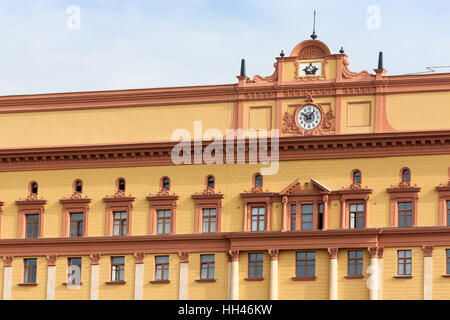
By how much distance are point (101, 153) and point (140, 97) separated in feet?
12.5

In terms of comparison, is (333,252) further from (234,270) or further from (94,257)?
(94,257)

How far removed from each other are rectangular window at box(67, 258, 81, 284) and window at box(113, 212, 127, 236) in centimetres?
264

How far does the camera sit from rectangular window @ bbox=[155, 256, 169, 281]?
142 metres

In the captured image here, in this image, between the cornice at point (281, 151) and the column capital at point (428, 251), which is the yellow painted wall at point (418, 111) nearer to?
the cornice at point (281, 151)

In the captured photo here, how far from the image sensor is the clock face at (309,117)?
463 ft

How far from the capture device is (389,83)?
461 feet

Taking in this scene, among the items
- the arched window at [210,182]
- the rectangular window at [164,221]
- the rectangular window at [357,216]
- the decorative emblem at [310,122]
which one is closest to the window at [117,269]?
the rectangular window at [164,221]

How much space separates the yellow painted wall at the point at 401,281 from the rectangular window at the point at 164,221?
12370mm

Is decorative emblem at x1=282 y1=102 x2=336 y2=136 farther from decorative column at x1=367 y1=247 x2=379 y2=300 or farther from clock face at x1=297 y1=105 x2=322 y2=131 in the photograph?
decorative column at x1=367 y1=247 x2=379 y2=300

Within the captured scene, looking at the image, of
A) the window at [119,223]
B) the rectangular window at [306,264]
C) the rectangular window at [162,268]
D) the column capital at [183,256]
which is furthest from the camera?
the window at [119,223]

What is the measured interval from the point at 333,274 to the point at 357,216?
3493mm

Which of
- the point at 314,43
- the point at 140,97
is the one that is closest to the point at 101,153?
the point at 140,97

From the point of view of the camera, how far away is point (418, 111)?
14012 centimetres

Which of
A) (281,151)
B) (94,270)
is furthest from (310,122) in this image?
(94,270)
